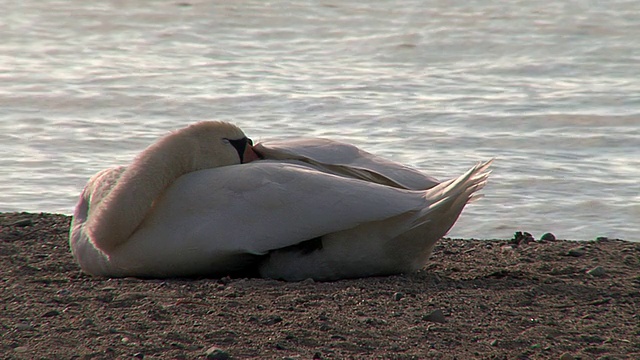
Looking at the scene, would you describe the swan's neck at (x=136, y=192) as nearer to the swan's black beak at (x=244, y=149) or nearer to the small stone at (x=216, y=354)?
the swan's black beak at (x=244, y=149)

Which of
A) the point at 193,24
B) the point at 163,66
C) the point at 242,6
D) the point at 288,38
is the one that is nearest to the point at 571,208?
the point at 163,66

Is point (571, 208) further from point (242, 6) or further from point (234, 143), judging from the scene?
point (242, 6)

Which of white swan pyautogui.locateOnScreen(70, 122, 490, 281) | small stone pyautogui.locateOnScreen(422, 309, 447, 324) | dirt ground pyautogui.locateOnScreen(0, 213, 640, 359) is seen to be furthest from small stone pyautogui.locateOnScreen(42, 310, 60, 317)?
small stone pyautogui.locateOnScreen(422, 309, 447, 324)

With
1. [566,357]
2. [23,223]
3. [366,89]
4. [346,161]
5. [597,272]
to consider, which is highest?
[346,161]

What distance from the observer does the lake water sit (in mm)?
8102

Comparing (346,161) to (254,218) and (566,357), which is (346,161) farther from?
(566,357)

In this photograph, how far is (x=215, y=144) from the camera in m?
5.10

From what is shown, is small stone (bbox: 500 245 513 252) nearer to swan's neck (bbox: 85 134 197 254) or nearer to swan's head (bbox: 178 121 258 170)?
swan's head (bbox: 178 121 258 170)

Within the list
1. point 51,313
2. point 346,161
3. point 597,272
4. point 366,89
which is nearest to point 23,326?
point 51,313

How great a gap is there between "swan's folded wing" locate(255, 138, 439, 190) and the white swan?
0.02m

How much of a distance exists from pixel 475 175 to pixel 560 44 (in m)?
10.5

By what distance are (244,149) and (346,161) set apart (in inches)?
19.2

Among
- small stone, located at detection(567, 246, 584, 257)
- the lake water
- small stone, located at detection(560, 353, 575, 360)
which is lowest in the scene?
the lake water

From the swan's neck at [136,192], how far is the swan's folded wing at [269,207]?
0.08 metres
